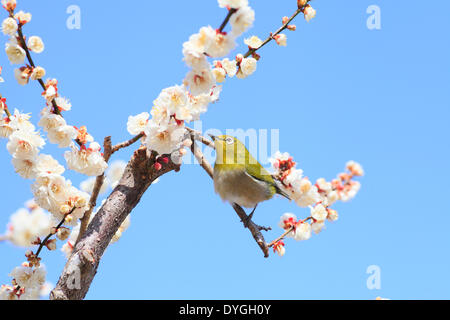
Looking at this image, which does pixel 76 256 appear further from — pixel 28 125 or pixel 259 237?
pixel 259 237

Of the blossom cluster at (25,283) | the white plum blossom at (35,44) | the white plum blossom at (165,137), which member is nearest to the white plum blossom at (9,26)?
the white plum blossom at (35,44)

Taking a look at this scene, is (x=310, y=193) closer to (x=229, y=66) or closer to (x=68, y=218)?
(x=229, y=66)

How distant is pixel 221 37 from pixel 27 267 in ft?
6.44

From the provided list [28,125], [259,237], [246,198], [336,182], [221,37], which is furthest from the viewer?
[246,198]

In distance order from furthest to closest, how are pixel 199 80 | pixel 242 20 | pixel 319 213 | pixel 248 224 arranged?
1. pixel 248 224
2. pixel 319 213
3. pixel 199 80
4. pixel 242 20

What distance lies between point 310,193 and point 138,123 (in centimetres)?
131

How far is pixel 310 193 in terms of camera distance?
3.12 m

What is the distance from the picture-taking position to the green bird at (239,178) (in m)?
3.95

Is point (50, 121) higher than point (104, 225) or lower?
higher

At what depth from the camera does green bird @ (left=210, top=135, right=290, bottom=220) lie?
3.95 meters

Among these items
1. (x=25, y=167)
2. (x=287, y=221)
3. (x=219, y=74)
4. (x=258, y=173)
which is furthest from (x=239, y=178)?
(x=25, y=167)

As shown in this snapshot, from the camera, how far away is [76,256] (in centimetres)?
291
